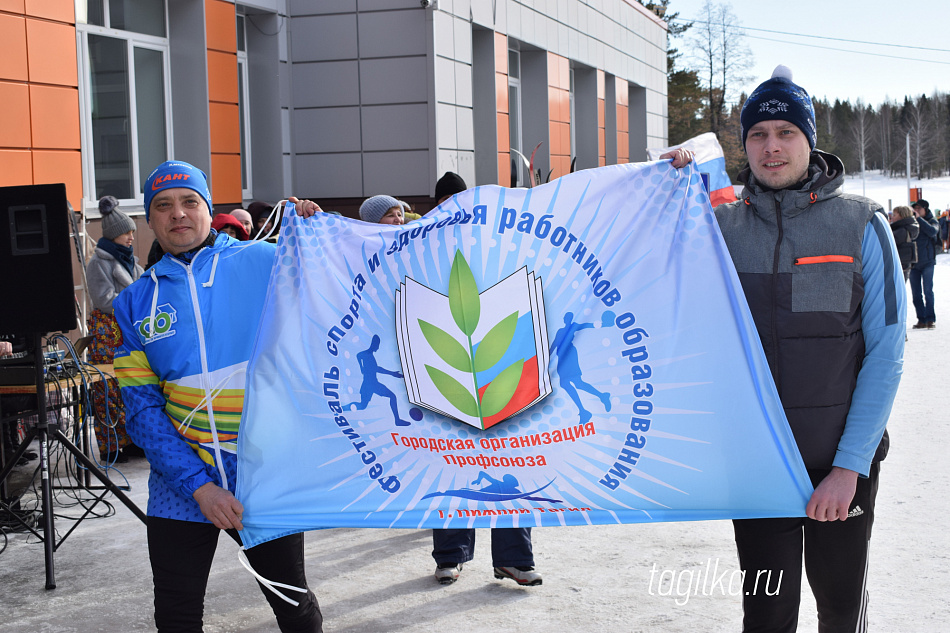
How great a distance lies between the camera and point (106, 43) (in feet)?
32.6

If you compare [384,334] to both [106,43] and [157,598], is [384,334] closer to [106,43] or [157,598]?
[157,598]

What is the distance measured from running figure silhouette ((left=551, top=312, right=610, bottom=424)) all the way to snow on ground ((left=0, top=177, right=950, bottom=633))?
1.52 m

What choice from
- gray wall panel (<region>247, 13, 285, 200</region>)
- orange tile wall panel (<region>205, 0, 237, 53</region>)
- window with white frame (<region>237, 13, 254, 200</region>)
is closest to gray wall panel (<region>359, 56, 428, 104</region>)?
gray wall panel (<region>247, 13, 285, 200</region>)

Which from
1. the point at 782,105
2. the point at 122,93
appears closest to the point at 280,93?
the point at 122,93

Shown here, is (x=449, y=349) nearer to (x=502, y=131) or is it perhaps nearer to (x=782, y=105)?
(x=782, y=105)

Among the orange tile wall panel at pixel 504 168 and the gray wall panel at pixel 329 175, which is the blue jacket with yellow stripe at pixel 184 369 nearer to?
the gray wall panel at pixel 329 175

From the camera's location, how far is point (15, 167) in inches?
321

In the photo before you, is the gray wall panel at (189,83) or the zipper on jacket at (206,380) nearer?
the zipper on jacket at (206,380)

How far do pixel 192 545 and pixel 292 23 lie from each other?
11.4 metres

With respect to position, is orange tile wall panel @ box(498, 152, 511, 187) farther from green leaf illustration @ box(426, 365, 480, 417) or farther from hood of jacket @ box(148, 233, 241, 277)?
green leaf illustration @ box(426, 365, 480, 417)

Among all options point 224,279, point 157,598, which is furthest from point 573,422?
point 157,598

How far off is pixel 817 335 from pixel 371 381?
1381mm

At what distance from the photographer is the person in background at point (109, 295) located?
716 centimetres

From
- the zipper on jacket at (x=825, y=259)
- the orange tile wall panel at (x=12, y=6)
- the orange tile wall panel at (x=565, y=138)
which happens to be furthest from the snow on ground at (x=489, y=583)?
the orange tile wall panel at (x=565, y=138)
